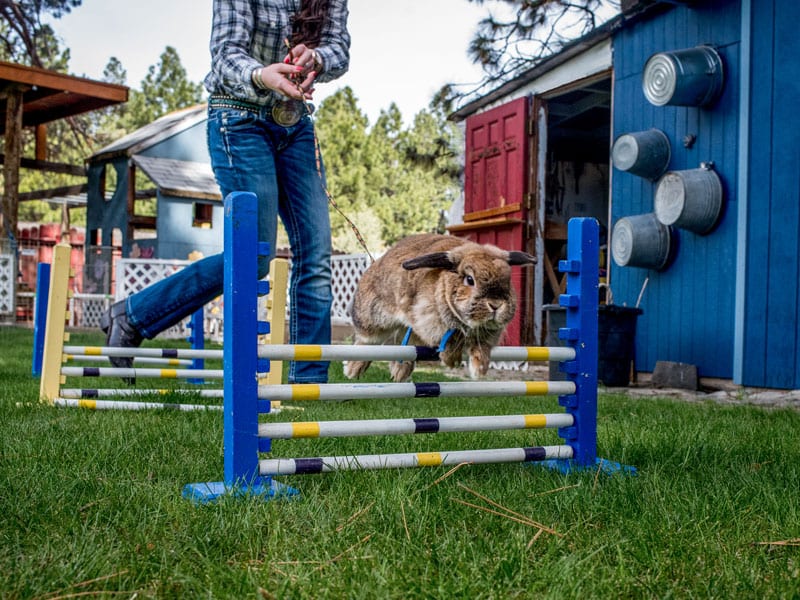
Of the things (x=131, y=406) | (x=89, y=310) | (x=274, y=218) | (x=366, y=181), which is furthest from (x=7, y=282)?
(x=366, y=181)

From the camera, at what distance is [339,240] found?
28234mm

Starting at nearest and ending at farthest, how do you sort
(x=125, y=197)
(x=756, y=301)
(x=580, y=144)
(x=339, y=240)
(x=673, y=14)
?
(x=756, y=301)
(x=673, y=14)
(x=580, y=144)
(x=125, y=197)
(x=339, y=240)

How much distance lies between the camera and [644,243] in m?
6.76

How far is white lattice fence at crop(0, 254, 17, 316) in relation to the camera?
1220 cm

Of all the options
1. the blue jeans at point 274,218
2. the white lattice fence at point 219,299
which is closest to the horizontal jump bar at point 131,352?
the blue jeans at point 274,218

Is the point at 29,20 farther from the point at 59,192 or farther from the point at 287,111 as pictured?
the point at 287,111

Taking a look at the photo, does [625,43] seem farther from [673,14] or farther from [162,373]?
[162,373]

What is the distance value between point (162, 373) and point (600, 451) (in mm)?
2115

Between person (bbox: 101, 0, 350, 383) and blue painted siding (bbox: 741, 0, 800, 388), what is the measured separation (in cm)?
363

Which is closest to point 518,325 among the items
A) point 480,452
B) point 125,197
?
point 480,452

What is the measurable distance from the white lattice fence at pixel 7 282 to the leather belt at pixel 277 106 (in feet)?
33.7

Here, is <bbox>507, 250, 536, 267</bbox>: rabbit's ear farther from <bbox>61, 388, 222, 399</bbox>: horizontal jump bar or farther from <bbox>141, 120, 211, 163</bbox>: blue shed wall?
<bbox>141, 120, 211, 163</bbox>: blue shed wall

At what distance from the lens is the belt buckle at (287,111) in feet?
10.7

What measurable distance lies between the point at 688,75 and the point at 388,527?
18.1 feet
